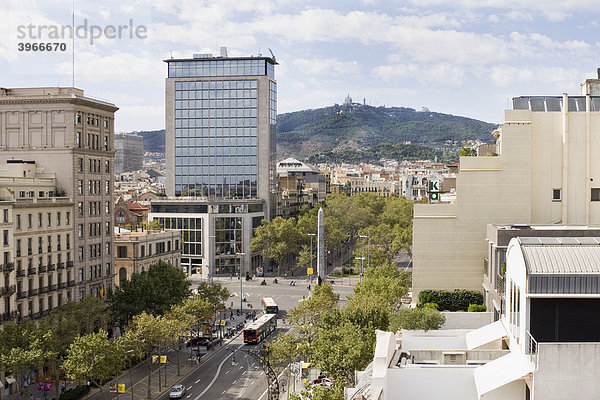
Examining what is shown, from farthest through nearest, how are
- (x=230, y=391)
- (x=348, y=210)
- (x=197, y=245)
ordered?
(x=348, y=210)
(x=197, y=245)
(x=230, y=391)

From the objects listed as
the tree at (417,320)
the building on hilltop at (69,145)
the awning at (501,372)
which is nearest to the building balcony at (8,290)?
the building on hilltop at (69,145)

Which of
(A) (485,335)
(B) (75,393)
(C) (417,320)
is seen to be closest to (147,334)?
(B) (75,393)

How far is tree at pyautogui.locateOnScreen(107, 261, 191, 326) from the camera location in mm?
75312

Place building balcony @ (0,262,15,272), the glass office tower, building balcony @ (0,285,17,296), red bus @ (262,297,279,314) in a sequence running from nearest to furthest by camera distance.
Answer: building balcony @ (0,285,17,296) → building balcony @ (0,262,15,272) → red bus @ (262,297,279,314) → the glass office tower

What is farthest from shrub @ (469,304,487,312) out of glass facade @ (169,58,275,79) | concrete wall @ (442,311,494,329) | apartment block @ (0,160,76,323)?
glass facade @ (169,58,275,79)

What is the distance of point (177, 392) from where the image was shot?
5991 cm

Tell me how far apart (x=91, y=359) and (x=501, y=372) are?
30.7 metres

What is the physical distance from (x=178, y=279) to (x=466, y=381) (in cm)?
4943

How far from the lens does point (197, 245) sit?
138 metres

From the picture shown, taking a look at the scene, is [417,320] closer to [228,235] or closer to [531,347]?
[531,347]

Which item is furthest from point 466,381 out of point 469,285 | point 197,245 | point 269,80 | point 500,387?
point 269,80

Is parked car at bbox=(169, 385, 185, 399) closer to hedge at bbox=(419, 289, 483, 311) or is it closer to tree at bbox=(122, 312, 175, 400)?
tree at bbox=(122, 312, 175, 400)

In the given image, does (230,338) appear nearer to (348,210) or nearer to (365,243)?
(365,243)

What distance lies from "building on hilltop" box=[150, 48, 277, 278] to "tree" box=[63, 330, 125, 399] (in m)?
86.6
